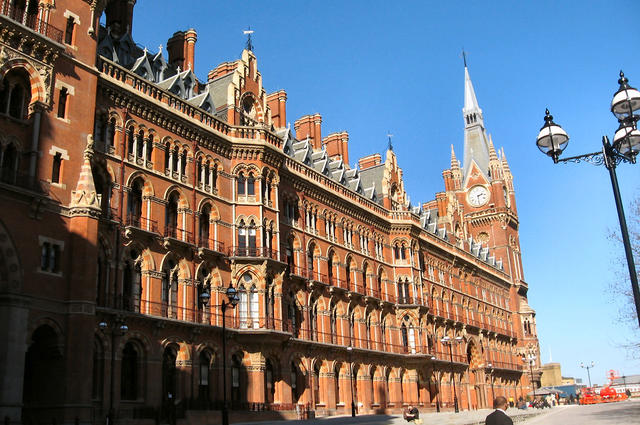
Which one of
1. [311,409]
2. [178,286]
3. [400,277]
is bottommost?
[311,409]

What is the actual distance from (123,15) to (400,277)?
32.8 meters

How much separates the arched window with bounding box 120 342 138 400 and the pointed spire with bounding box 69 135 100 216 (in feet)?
24.5

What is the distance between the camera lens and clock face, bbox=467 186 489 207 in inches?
3998

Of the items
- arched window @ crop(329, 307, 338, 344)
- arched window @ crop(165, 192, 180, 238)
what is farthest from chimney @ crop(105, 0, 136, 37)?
arched window @ crop(329, 307, 338, 344)

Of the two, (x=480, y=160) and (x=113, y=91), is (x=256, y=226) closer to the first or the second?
(x=113, y=91)

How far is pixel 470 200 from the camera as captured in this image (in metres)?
103

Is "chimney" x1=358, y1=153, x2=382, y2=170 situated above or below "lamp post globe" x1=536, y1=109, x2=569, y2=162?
above

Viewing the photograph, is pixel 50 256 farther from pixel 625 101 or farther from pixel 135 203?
pixel 625 101

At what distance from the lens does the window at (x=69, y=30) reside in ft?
108

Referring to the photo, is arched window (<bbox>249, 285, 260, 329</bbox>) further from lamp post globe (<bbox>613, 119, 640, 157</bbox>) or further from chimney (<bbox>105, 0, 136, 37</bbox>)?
lamp post globe (<bbox>613, 119, 640, 157</bbox>)

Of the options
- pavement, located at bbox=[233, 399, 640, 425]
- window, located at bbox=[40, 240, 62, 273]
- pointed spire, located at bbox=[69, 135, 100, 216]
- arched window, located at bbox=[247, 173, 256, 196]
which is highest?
arched window, located at bbox=[247, 173, 256, 196]

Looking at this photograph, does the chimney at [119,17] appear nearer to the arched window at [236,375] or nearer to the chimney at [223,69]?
the chimney at [223,69]

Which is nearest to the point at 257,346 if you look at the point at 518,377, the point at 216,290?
the point at 216,290

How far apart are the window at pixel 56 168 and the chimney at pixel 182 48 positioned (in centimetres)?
1920
